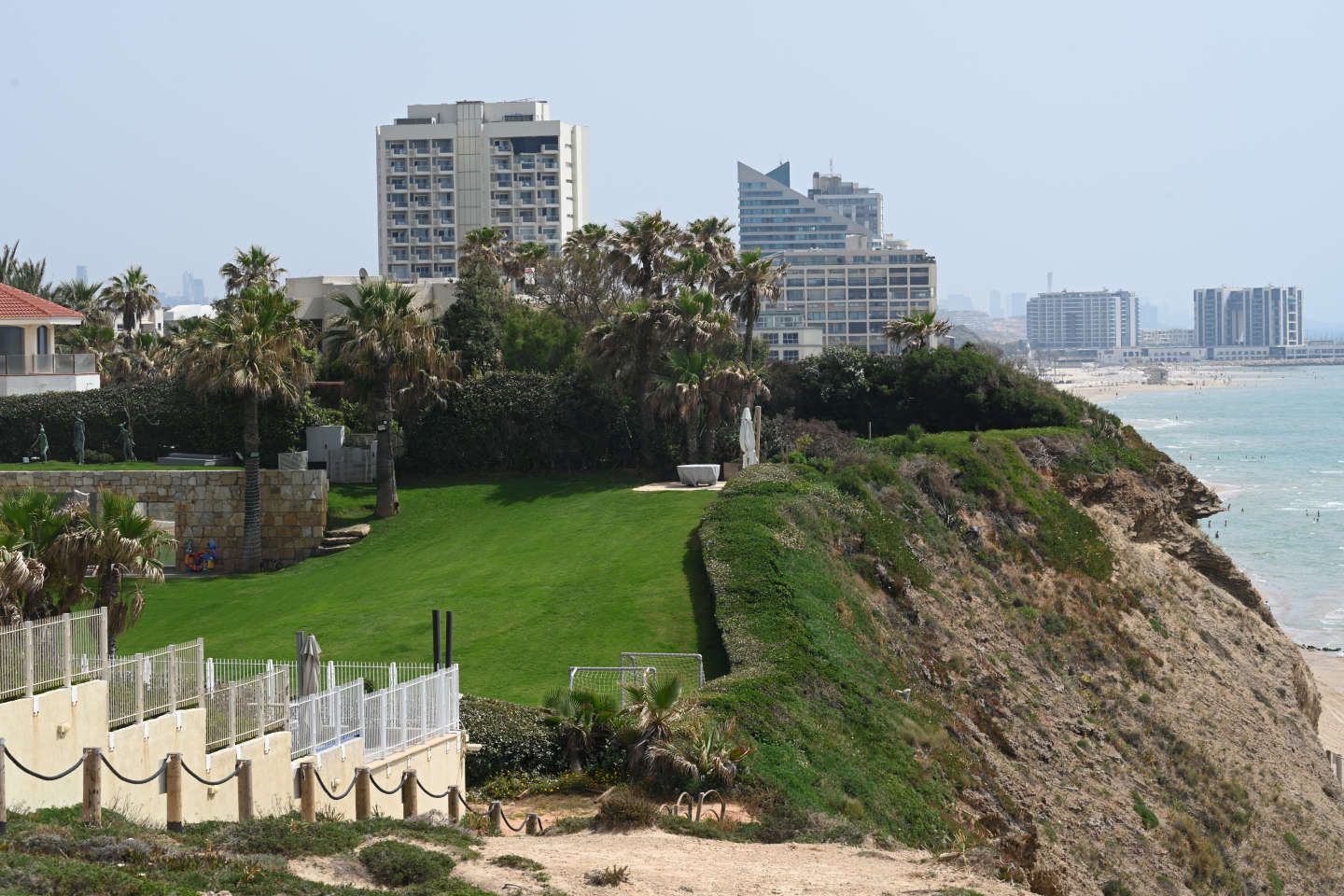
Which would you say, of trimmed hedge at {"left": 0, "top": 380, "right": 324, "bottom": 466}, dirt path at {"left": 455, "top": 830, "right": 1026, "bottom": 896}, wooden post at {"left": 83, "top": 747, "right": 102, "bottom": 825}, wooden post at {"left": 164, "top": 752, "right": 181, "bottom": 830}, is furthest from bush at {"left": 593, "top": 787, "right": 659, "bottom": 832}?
trimmed hedge at {"left": 0, "top": 380, "right": 324, "bottom": 466}

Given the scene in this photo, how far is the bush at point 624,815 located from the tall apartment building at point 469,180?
11417 centimetres

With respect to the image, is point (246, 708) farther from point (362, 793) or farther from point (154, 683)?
point (362, 793)

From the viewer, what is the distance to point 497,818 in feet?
63.2

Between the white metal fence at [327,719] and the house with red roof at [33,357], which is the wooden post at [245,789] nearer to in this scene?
the white metal fence at [327,719]

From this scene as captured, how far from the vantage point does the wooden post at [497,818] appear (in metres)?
18.8

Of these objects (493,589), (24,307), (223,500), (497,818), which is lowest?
(497,818)

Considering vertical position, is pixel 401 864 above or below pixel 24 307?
below

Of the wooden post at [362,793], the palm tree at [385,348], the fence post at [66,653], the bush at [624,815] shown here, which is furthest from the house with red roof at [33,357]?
the fence post at [66,653]

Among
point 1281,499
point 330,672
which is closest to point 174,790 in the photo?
point 330,672

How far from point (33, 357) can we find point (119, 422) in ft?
16.4

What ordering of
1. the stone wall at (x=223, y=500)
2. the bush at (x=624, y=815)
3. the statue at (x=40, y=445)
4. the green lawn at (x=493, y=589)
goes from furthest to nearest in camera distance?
1. the statue at (x=40, y=445)
2. the stone wall at (x=223, y=500)
3. the green lawn at (x=493, y=589)
4. the bush at (x=624, y=815)

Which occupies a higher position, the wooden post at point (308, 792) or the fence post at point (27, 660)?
the fence post at point (27, 660)

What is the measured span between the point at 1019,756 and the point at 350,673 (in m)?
12.9

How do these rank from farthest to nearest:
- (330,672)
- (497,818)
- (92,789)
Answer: (497,818) < (330,672) < (92,789)
